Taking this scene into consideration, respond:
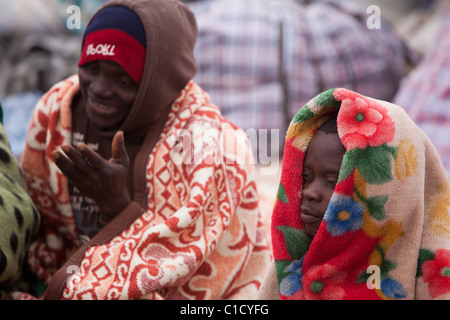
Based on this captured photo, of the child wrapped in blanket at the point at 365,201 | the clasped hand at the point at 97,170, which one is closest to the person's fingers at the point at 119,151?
the clasped hand at the point at 97,170

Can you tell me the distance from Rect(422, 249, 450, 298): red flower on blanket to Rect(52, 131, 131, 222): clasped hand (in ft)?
2.82

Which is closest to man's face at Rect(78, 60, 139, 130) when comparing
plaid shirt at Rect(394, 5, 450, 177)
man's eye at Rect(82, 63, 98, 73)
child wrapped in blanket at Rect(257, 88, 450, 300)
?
man's eye at Rect(82, 63, 98, 73)

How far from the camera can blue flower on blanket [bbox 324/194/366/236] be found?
145 cm

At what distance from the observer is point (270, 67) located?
3609 mm

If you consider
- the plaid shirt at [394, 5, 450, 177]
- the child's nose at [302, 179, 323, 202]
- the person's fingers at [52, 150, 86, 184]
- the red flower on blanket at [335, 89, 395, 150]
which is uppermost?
the red flower on blanket at [335, 89, 395, 150]

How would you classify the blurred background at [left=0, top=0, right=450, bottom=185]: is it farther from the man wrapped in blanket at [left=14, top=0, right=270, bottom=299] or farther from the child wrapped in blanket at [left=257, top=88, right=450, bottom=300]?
the child wrapped in blanket at [left=257, top=88, right=450, bottom=300]

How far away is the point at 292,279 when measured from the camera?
158 cm

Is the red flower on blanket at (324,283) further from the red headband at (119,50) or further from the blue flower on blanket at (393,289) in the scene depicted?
the red headband at (119,50)

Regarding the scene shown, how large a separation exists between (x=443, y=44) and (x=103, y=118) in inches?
100

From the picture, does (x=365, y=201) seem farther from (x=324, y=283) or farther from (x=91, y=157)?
(x=91, y=157)

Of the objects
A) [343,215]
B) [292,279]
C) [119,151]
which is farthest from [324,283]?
[119,151]

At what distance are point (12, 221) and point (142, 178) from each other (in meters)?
0.39

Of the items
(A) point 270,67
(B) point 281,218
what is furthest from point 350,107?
(A) point 270,67
